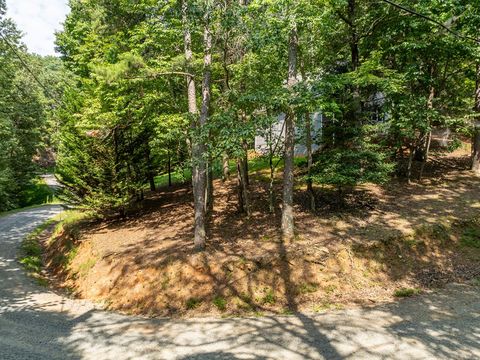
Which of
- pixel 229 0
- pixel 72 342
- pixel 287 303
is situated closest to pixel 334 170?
pixel 287 303

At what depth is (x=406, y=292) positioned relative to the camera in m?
7.34

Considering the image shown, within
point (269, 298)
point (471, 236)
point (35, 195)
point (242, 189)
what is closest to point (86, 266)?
point (242, 189)

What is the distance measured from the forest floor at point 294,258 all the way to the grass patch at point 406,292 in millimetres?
26

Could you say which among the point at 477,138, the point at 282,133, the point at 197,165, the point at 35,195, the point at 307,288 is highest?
the point at 282,133

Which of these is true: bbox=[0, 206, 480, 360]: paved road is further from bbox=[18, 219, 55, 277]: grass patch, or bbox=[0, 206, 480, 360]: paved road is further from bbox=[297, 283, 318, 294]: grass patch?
bbox=[18, 219, 55, 277]: grass patch

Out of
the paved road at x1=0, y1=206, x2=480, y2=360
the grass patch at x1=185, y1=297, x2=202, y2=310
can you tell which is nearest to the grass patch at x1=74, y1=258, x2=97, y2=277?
the paved road at x1=0, y1=206, x2=480, y2=360

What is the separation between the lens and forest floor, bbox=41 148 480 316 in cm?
757

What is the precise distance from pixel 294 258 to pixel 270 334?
7.59 feet

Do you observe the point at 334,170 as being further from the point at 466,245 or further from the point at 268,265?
the point at 466,245

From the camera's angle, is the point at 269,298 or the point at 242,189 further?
the point at 242,189

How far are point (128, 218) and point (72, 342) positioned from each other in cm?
765

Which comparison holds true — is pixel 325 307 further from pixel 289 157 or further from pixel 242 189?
pixel 242 189

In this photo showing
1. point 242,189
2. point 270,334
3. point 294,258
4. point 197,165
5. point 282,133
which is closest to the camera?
point 270,334

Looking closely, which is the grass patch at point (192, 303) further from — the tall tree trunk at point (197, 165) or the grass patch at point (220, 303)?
the tall tree trunk at point (197, 165)
